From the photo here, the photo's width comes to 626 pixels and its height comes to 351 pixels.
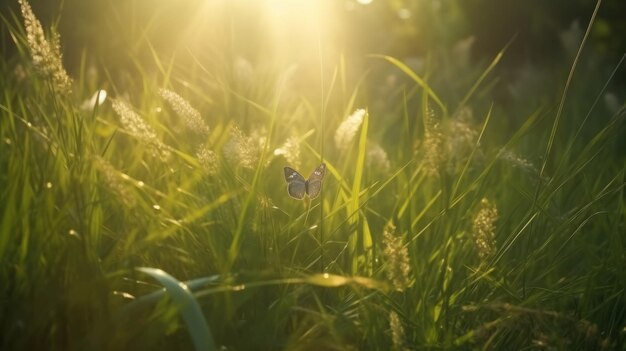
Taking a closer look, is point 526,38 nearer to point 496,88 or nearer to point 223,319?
point 496,88

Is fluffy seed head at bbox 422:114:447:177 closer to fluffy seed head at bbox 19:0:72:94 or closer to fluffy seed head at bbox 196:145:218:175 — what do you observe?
fluffy seed head at bbox 196:145:218:175

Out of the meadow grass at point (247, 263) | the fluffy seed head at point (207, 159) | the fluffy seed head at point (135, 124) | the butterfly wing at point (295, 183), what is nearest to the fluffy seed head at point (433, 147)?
the meadow grass at point (247, 263)

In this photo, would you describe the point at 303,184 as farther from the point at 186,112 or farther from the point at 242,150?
the point at 186,112

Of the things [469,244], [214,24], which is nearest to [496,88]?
[214,24]

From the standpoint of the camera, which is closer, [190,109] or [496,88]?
[190,109]

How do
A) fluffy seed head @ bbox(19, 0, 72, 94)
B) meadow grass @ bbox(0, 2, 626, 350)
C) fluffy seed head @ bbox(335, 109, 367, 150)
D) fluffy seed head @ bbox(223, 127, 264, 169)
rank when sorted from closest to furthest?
meadow grass @ bbox(0, 2, 626, 350), fluffy seed head @ bbox(19, 0, 72, 94), fluffy seed head @ bbox(223, 127, 264, 169), fluffy seed head @ bbox(335, 109, 367, 150)

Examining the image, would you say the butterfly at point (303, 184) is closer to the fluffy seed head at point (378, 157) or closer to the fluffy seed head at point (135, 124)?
the fluffy seed head at point (135, 124)

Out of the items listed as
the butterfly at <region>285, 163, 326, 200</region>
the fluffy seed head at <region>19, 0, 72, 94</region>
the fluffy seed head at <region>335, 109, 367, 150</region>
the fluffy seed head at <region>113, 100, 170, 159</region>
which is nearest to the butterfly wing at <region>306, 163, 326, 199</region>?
the butterfly at <region>285, 163, 326, 200</region>
